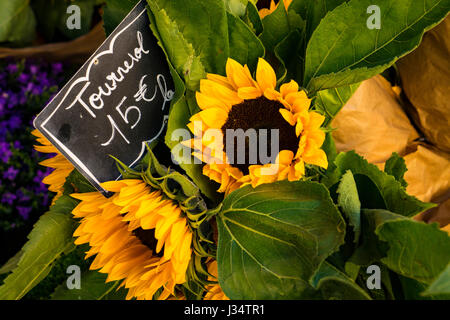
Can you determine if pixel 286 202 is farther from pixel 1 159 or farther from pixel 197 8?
pixel 1 159

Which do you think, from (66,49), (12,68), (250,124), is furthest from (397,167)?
(12,68)

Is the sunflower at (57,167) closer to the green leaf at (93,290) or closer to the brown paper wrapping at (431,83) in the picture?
the green leaf at (93,290)

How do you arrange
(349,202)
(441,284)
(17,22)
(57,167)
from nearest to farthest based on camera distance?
(441,284) → (349,202) → (57,167) → (17,22)

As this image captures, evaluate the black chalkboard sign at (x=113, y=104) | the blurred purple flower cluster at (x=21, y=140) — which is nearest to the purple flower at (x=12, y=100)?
the blurred purple flower cluster at (x=21, y=140)

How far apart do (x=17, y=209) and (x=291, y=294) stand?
652 mm

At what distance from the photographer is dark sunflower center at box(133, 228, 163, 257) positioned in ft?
1.42

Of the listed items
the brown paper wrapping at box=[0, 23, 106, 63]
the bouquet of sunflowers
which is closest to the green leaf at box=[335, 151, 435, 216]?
the bouquet of sunflowers

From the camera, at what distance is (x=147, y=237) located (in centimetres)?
44

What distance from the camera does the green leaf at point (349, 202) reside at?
0.37m

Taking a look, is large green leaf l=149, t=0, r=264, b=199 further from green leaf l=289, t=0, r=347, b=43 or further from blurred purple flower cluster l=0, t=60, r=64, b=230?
blurred purple flower cluster l=0, t=60, r=64, b=230

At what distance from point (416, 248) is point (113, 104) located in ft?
0.92

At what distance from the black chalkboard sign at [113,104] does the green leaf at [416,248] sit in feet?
0.76

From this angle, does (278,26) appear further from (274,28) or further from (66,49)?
(66,49)

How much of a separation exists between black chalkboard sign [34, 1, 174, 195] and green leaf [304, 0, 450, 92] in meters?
0.15
